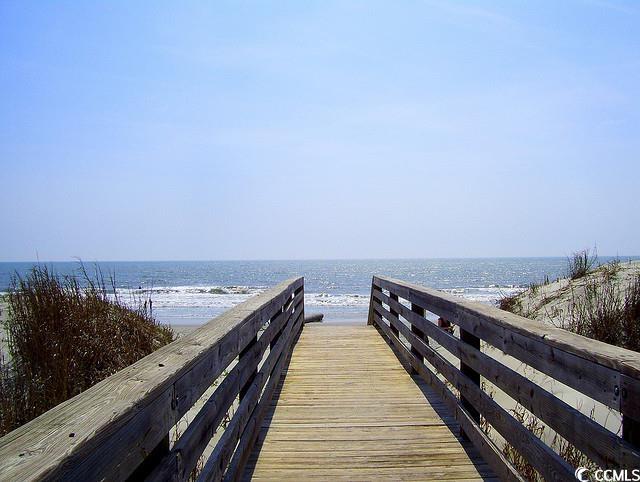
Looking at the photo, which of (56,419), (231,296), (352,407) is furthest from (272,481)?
(231,296)

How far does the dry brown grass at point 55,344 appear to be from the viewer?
3.85 metres

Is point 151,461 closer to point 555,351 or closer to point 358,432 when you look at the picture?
point 555,351

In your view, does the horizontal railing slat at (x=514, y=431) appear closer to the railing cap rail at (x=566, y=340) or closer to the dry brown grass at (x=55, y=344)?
the railing cap rail at (x=566, y=340)

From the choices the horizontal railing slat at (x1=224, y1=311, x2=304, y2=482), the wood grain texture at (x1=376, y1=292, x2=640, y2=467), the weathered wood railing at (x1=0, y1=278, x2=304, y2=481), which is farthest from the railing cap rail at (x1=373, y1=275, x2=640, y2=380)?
the horizontal railing slat at (x1=224, y1=311, x2=304, y2=482)

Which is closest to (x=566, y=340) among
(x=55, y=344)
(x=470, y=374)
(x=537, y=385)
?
(x=537, y=385)

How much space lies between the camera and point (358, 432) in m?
3.65

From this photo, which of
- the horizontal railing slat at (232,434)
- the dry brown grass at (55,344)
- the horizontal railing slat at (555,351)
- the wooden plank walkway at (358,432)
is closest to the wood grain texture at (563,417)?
the horizontal railing slat at (555,351)

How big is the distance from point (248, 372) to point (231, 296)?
105ft

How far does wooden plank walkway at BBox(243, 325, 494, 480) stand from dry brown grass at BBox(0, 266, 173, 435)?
1829 millimetres

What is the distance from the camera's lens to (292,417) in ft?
13.2

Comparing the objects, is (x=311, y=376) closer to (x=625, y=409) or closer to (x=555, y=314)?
(x=625, y=409)

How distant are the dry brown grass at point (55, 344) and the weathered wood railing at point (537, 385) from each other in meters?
3.19

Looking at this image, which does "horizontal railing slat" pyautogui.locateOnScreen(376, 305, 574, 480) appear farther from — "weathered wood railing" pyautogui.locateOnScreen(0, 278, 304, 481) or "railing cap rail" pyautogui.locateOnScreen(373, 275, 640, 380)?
"weathered wood railing" pyautogui.locateOnScreen(0, 278, 304, 481)

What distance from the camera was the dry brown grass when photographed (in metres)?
3.85
